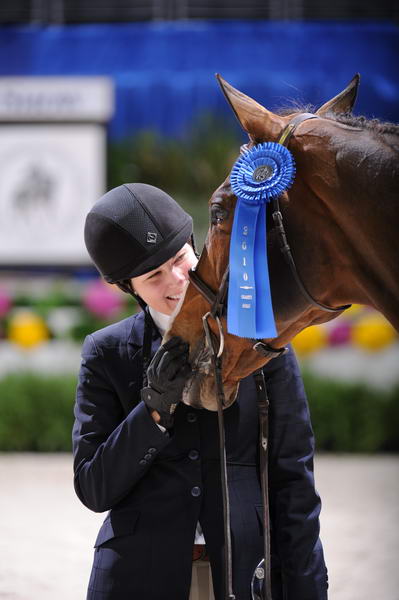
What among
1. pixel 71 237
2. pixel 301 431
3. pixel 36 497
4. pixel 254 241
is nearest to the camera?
pixel 254 241

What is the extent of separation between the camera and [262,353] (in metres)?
1.59

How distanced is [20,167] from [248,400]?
991cm

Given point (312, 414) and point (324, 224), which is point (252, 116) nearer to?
point (324, 224)

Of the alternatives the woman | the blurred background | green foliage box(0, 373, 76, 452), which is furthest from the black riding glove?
the blurred background

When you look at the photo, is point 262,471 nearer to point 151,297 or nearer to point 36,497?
point 151,297

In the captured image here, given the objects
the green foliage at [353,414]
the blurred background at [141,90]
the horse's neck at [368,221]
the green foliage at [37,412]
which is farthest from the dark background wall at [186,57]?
the horse's neck at [368,221]

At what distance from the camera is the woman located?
1756 mm

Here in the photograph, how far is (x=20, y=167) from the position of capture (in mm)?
11250

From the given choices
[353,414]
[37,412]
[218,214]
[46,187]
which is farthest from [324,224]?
[46,187]

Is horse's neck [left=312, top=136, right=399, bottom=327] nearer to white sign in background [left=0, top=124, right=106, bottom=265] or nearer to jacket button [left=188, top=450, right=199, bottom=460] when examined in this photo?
jacket button [left=188, top=450, right=199, bottom=460]

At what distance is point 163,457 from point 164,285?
1.24 ft

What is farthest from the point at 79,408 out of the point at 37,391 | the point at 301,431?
the point at 37,391

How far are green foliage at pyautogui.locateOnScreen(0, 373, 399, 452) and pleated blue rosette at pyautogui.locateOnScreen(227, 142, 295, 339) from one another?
230 inches

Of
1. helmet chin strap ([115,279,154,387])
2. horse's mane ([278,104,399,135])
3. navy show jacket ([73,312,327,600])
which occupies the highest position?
horse's mane ([278,104,399,135])
